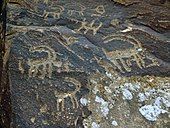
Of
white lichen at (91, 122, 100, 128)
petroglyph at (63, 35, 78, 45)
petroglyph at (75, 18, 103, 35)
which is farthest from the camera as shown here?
petroglyph at (75, 18, 103, 35)

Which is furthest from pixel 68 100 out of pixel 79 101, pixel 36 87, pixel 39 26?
pixel 39 26

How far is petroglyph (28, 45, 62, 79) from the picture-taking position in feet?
6.45

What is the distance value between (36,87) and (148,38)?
734 mm

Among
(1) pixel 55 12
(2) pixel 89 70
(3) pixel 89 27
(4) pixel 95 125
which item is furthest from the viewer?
(1) pixel 55 12

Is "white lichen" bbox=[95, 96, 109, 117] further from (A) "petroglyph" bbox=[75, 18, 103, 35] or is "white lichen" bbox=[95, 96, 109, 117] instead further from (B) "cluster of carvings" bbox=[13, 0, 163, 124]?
(A) "petroglyph" bbox=[75, 18, 103, 35]

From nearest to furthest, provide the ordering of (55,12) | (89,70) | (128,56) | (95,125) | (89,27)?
(95,125) → (89,70) → (128,56) → (89,27) → (55,12)

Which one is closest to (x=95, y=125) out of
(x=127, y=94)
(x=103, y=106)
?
(x=103, y=106)

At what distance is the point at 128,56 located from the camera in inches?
82.0

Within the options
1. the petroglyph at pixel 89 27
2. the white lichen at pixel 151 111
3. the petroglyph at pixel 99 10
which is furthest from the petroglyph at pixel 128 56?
the petroglyph at pixel 99 10

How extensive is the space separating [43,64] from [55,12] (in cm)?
60

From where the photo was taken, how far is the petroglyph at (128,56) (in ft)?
6.61

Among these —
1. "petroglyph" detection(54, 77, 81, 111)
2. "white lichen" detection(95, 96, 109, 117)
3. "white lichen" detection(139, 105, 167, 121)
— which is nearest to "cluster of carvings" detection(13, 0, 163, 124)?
"petroglyph" detection(54, 77, 81, 111)

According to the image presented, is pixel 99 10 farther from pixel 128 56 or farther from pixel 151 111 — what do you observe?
pixel 151 111

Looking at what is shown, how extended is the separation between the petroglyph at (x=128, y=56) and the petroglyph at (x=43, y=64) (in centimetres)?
30
